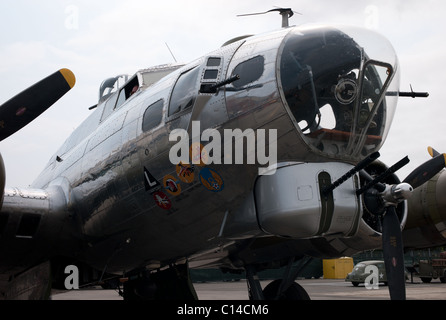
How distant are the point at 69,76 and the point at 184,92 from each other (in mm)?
1906

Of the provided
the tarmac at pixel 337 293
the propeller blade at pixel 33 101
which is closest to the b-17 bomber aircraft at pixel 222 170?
the propeller blade at pixel 33 101

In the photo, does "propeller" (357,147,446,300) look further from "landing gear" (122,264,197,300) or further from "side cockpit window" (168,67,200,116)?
"landing gear" (122,264,197,300)

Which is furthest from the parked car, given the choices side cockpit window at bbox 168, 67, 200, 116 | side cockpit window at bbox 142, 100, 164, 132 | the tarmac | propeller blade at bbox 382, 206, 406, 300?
side cockpit window at bbox 168, 67, 200, 116

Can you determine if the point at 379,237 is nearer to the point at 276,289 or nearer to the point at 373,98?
the point at 373,98

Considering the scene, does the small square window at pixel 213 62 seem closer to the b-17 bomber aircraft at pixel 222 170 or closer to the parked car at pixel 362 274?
the b-17 bomber aircraft at pixel 222 170

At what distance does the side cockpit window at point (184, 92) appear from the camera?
7141 mm

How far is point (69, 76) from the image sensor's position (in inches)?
320

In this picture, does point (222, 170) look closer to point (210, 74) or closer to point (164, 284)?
point (210, 74)

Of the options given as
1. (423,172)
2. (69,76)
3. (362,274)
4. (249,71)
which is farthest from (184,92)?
(362,274)

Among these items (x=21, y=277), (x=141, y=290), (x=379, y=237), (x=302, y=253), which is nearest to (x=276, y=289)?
(x=302, y=253)

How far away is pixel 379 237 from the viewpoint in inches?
318

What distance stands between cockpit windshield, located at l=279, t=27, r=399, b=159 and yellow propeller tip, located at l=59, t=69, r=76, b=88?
→ 3236 mm

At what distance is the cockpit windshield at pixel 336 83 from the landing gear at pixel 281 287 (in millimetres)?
3952
